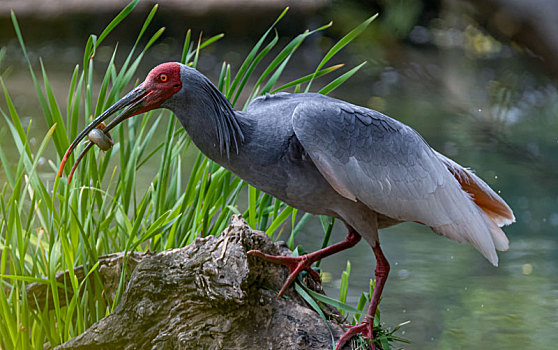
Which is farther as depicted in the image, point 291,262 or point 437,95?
point 437,95

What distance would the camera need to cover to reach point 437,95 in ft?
20.5

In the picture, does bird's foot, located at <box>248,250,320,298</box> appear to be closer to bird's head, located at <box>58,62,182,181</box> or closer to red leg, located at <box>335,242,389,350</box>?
red leg, located at <box>335,242,389,350</box>

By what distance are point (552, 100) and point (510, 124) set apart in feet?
2.00

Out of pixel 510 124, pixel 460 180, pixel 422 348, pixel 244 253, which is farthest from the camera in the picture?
pixel 510 124

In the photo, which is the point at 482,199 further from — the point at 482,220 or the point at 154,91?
the point at 154,91

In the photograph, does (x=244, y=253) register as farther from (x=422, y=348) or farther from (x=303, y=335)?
(x=422, y=348)

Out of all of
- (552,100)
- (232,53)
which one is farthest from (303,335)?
(232,53)

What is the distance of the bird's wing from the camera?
1.67 m

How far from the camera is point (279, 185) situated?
168 centimetres

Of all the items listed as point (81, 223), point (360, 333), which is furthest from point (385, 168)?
point (81, 223)

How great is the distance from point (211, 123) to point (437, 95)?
4904 millimetres

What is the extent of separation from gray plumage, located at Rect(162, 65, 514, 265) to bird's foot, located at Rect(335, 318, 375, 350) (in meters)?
0.22

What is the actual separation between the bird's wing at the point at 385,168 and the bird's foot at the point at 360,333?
0.28 metres

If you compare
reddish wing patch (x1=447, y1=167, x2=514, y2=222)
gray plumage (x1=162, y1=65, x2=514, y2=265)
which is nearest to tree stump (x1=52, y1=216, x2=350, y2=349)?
gray plumage (x1=162, y1=65, x2=514, y2=265)
